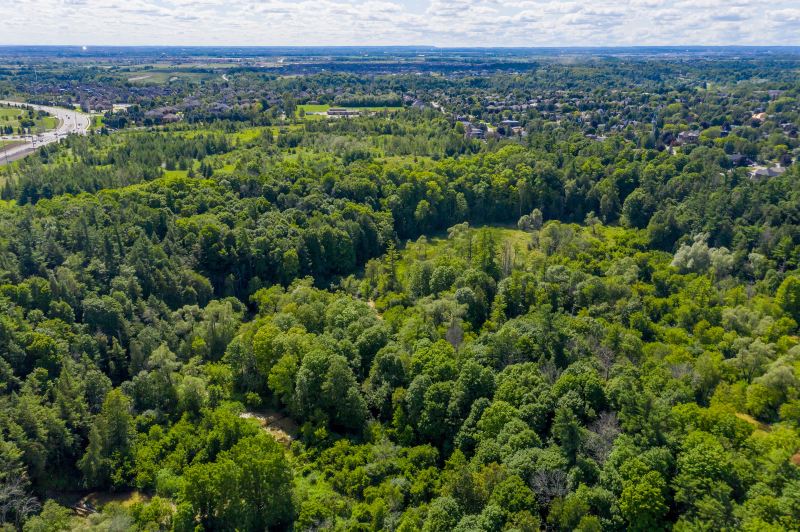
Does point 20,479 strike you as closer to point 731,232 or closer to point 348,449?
point 348,449

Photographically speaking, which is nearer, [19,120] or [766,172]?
[766,172]

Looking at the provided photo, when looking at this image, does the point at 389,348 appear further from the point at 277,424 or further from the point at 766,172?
the point at 766,172

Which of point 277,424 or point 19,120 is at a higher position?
point 19,120

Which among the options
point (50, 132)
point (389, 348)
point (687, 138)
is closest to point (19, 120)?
point (50, 132)

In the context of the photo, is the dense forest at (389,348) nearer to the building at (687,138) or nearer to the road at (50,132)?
the road at (50,132)

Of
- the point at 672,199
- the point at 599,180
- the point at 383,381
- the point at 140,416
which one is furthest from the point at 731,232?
the point at 140,416

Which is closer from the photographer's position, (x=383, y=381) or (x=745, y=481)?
(x=745, y=481)

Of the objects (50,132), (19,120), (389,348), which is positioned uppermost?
(19,120)

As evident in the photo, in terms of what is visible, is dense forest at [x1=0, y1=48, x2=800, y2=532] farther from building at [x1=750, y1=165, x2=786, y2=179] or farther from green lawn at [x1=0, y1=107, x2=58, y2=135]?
green lawn at [x1=0, y1=107, x2=58, y2=135]
